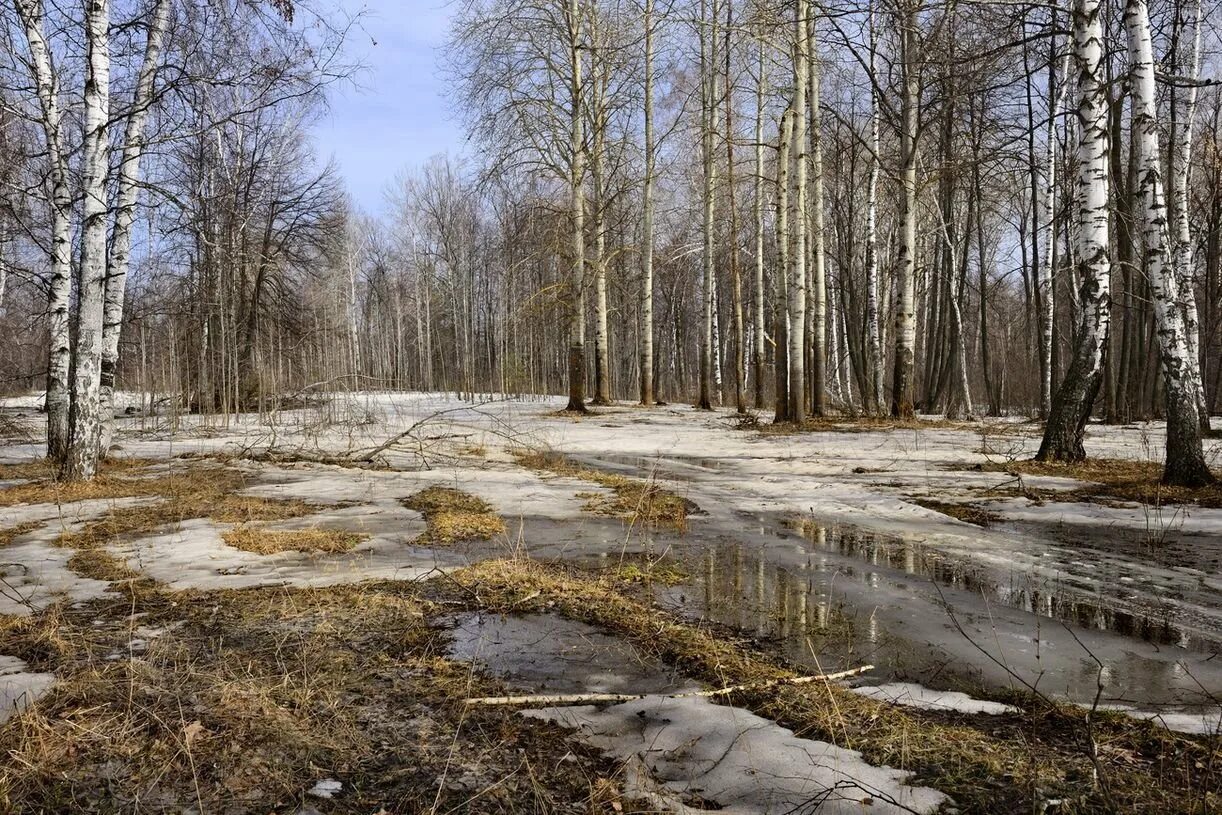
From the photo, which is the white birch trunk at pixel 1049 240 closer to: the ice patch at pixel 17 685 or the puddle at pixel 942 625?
the puddle at pixel 942 625

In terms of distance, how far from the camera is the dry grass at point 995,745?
191cm

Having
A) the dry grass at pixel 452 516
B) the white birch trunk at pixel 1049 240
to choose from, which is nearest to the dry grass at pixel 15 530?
the dry grass at pixel 452 516

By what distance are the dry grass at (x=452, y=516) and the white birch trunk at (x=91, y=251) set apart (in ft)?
12.1

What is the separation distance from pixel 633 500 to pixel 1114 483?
4.96 metres

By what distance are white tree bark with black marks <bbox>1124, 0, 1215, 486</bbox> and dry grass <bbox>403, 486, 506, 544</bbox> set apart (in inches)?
256

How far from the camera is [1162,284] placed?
6613mm

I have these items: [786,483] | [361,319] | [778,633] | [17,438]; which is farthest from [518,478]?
[361,319]

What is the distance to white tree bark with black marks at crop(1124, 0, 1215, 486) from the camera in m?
6.59

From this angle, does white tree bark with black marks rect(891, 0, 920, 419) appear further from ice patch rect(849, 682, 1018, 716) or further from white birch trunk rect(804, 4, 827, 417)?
ice patch rect(849, 682, 1018, 716)

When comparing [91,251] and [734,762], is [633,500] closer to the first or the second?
[734,762]

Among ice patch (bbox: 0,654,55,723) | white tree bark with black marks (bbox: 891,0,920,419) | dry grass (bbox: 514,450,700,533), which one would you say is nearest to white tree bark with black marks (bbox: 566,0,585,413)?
white tree bark with black marks (bbox: 891,0,920,419)

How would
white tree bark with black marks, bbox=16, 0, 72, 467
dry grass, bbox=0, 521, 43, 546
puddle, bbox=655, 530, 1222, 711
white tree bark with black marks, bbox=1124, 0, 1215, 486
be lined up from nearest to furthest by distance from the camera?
1. puddle, bbox=655, 530, 1222, 711
2. dry grass, bbox=0, 521, 43, 546
3. white tree bark with black marks, bbox=1124, 0, 1215, 486
4. white tree bark with black marks, bbox=16, 0, 72, 467

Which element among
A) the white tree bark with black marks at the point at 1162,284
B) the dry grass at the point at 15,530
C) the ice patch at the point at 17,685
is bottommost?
the ice patch at the point at 17,685

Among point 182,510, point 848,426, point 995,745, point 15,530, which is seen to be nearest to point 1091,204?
point 848,426
